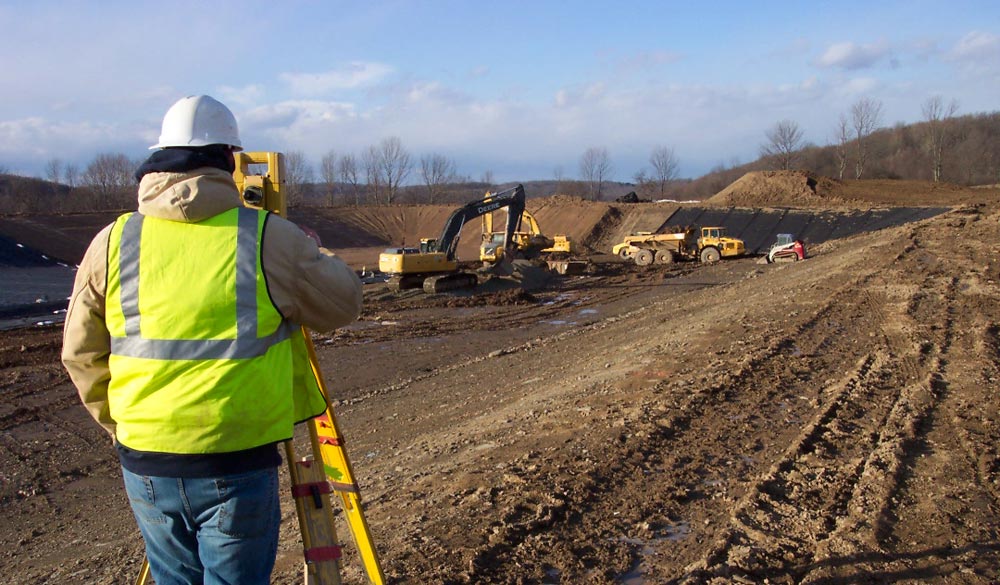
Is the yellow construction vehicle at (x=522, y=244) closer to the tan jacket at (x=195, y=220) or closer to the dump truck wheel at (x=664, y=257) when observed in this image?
the dump truck wheel at (x=664, y=257)

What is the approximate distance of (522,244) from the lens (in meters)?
34.8

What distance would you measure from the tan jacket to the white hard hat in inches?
5.3

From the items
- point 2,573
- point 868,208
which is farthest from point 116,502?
point 868,208

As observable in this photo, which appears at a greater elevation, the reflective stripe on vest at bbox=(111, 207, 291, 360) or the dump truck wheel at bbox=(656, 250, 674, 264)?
the reflective stripe on vest at bbox=(111, 207, 291, 360)

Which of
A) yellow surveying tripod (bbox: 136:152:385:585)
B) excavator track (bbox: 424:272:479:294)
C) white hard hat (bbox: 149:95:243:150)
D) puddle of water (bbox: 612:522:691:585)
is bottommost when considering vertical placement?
excavator track (bbox: 424:272:479:294)

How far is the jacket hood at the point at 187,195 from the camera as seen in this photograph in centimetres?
220

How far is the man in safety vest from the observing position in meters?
2.19

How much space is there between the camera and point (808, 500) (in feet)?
15.8

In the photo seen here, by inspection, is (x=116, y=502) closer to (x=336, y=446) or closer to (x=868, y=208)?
(x=336, y=446)

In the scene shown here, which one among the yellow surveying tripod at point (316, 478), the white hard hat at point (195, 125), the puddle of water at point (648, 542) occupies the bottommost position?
the puddle of water at point (648, 542)

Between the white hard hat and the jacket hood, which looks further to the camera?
the white hard hat

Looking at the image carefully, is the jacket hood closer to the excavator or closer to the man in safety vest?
the man in safety vest

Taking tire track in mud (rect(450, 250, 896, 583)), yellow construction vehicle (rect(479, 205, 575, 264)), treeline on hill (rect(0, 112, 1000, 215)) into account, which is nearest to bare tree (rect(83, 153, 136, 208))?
treeline on hill (rect(0, 112, 1000, 215))

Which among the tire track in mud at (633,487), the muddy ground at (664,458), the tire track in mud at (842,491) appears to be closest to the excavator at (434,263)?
the muddy ground at (664,458)
